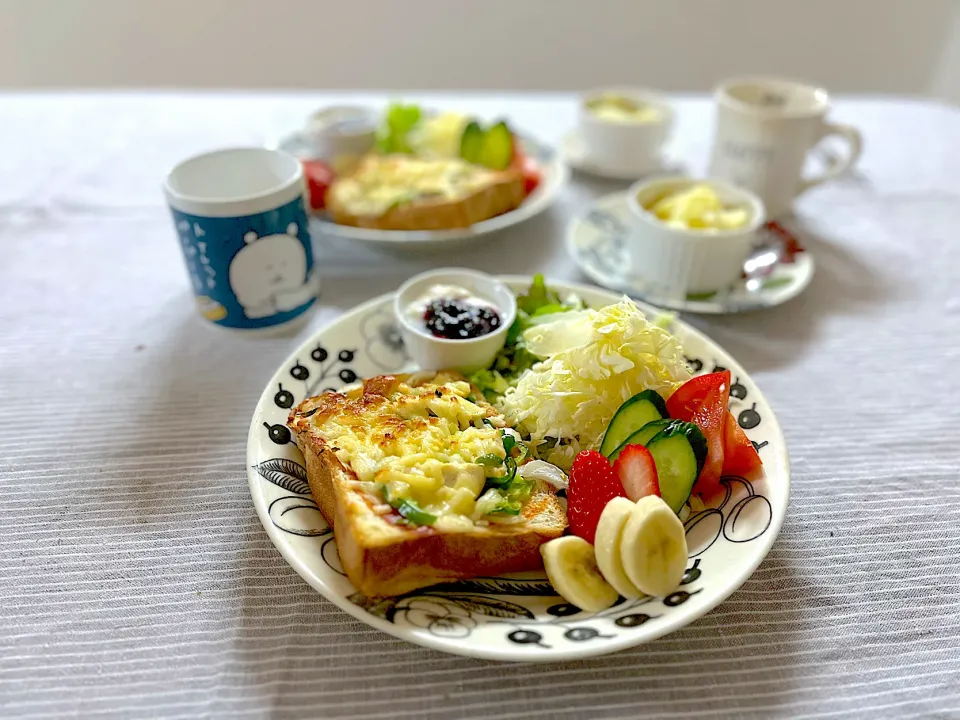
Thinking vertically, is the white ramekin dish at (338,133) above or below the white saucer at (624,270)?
above

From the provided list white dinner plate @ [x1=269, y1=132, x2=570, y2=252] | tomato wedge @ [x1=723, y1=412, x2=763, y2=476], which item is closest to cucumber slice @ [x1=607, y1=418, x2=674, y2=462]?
tomato wedge @ [x1=723, y1=412, x2=763, y2=476]

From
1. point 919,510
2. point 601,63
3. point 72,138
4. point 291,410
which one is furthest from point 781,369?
point 601,63

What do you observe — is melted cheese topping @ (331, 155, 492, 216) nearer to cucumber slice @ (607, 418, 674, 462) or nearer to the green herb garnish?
the green herb garnish

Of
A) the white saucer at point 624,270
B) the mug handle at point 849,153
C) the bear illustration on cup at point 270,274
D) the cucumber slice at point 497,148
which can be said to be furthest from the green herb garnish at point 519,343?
the mug handle at point 849,153

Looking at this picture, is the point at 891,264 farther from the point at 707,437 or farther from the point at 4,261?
the point at 4,261

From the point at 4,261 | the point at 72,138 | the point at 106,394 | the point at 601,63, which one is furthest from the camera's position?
the point at 601,63

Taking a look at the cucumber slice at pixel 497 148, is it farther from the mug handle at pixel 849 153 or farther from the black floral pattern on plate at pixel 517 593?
the black floral pattern on plate at pixel 517 593
